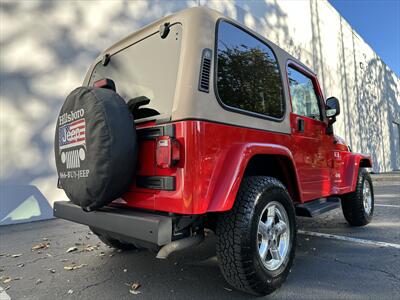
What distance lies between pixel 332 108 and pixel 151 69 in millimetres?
2561

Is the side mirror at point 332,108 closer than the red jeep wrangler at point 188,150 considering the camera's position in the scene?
No

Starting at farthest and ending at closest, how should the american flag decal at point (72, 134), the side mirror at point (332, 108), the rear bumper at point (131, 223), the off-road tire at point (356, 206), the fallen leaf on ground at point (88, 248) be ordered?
the off-road tire at point (356, 206), the side mirror at point (332, 108), the fallen leaf on ground at point (88, 248), the american flag decal at point (72, 134), the rear bumper at point (131, 223)

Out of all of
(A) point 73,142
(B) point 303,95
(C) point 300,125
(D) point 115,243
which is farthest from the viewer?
(B) point 303,95

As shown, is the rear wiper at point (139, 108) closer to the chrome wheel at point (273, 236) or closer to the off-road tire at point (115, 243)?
the chrome wheel at point (273, 236)

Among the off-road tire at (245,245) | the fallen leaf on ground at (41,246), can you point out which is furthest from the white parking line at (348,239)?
the fallen leaf on ground at (41,246)

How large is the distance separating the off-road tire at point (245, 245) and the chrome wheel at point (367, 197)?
2920 mm

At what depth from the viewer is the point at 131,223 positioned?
2258 millimetres

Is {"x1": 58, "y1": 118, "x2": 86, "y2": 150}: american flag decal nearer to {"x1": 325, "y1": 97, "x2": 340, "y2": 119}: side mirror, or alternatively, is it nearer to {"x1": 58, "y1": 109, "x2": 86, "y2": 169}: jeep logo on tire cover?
{"x1": 58, "y1": 109, "x2": 86, "y2": 169}: jeep logo on tire cover

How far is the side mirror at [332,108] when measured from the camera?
4141 millimetres

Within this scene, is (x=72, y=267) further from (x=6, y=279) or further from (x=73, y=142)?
(x=73, y=142)

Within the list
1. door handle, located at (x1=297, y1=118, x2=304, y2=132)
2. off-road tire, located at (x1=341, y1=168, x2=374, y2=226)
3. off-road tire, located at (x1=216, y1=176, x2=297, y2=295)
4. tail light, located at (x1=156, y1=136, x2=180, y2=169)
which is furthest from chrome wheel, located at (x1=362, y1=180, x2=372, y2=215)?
tail light, located at (x1=156, y1=136, x2=180, y2=169)

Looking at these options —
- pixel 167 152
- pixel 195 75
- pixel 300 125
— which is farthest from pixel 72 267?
pixel 300 125

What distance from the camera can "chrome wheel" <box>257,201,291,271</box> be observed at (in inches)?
104

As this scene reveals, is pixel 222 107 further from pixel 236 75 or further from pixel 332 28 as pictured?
pixel 332 28
